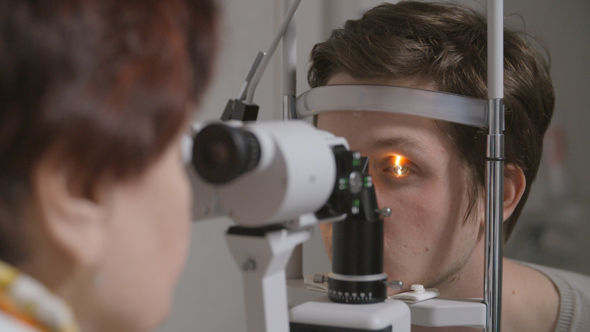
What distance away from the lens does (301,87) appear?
1589 millimetres

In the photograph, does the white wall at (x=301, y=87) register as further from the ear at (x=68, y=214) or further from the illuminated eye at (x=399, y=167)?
the ear at (x=68, y=214)

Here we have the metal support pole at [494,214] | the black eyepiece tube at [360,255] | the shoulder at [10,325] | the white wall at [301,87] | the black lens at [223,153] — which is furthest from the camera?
the white wall at [301,87]

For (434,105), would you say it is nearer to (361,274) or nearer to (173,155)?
(361,274)

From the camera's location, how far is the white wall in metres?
1.42

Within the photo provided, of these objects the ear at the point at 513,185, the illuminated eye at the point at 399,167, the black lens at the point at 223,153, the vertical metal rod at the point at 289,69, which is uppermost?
the vertical metal rod at the point at 289,69

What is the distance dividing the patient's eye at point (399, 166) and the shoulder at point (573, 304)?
1.71ft

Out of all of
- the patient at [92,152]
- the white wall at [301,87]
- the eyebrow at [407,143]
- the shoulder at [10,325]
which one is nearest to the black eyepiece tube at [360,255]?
the eyebrow at [407,143]

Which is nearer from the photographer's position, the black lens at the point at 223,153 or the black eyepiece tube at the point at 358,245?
the black lens at the point at 223,153

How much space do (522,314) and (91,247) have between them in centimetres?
96

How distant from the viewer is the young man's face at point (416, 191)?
0.92 metres

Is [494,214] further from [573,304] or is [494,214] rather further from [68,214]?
[68,214]

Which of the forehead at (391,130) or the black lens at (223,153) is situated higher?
the forehead at (391,130)

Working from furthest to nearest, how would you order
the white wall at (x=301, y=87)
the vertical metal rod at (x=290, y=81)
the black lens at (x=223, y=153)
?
the white wall at (x=301, y=87) < the vertical metal rod at (x=290, y=81) < the black lens at (x=223, y=153)

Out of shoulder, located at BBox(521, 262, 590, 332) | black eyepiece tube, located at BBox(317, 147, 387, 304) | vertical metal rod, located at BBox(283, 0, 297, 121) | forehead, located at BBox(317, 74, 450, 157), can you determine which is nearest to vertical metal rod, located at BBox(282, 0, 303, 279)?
vertical metal rod, located at BBox(283, 0, 297, 121)
